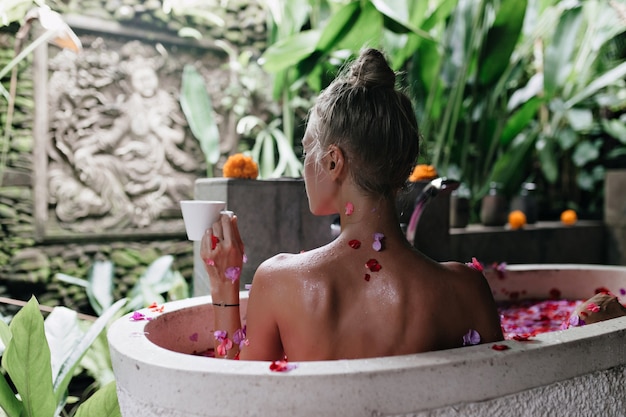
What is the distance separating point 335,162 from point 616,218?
3691 mm

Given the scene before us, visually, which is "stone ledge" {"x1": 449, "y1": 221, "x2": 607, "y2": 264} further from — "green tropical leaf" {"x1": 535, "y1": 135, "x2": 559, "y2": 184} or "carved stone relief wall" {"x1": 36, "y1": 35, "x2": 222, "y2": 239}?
"carved stone relief wall" {"x1": 36, "y1": 35, "x2": 222, "y2": 239}

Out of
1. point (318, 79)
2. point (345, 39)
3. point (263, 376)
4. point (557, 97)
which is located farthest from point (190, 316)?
point (557, 97)

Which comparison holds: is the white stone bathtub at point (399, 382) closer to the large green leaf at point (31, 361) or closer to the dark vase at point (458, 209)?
the large green leaf at point (31, 361)

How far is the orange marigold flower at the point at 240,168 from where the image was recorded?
2246mm

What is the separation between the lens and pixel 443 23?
3.67 meters

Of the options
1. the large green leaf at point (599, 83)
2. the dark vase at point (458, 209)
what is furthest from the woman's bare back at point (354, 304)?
the large green leaf at point (599, 83)

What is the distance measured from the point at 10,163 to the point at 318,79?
1.90 m

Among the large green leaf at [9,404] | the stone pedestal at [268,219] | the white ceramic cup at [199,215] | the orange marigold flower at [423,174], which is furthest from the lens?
the orange marigold flower at [423,174]

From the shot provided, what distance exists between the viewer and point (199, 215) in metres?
1.15

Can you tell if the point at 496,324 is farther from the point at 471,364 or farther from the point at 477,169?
the point at 477,169

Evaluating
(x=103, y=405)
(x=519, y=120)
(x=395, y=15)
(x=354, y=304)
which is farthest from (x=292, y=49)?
(x=354, y=304)

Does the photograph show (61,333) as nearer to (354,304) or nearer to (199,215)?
(199,215)

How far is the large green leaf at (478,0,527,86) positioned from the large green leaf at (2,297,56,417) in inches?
115

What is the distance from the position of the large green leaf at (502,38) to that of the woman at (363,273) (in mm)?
2607
